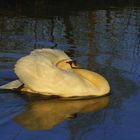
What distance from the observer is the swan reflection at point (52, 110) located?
7582mm

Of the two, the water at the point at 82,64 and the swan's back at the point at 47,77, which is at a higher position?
the swan's back at the point at 47,77

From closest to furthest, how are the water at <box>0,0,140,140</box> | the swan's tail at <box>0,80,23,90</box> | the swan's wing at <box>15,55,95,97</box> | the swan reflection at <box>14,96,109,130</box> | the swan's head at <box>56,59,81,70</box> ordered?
the water at <box>0,0,140,140</box>
the swan reflection at <box>14,96,109,130</box>
the swan's wing at <box>15,55,95,97</box>
the swan's head at <box>56,59,81,70</box>
the swan's tail at <box>0,80,23,90</box>

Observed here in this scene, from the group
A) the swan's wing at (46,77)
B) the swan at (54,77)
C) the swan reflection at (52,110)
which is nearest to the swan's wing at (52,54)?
the swan at (54,77)

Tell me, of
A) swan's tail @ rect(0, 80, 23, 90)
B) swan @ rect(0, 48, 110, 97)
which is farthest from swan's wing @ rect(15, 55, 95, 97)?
swan's tail @ rect(0, 80, 23, 90)

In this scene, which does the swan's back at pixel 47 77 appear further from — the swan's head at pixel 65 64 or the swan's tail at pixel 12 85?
the swan's tail at pixel 12 85

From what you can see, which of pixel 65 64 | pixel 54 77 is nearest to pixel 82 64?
pixel 65 64

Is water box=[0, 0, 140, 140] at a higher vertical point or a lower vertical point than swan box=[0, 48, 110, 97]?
lower

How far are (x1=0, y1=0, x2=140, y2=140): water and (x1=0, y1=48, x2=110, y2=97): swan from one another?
0.16 meters

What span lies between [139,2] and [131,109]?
21498 millimetres

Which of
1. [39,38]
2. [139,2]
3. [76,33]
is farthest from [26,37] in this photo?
[139,2]

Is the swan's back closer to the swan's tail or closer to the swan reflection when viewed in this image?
the swan reflection

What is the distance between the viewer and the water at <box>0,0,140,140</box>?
24.1 ft

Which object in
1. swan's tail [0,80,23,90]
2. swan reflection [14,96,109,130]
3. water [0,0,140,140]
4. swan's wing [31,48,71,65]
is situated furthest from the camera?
swan's tail [0,80,23,90]

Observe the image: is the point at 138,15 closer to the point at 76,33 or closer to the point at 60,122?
the point at 76,33
